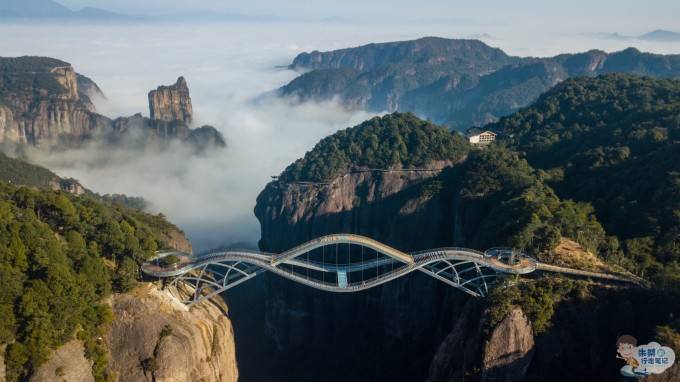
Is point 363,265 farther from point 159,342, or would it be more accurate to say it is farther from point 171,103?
point 171,103

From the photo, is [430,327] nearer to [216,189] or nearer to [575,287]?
[575,287]

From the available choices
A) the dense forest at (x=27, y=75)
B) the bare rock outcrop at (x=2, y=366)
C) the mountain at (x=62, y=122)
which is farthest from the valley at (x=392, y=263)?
the dense forest at (x=27, y=75)

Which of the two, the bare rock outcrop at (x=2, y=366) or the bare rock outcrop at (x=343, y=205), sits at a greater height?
the bare rock outcrop at (x=343, y=205)

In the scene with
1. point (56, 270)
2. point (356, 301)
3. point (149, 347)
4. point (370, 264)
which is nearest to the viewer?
point (56, 270)

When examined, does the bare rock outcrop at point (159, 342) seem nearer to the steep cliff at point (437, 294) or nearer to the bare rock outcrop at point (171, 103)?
the steep cliff at point (437, 294)

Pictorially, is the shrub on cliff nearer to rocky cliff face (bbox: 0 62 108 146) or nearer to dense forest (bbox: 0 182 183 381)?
dense forest (bbox: 0 182 183 381)

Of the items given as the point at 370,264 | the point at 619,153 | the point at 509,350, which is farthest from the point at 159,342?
the point at 619,153
